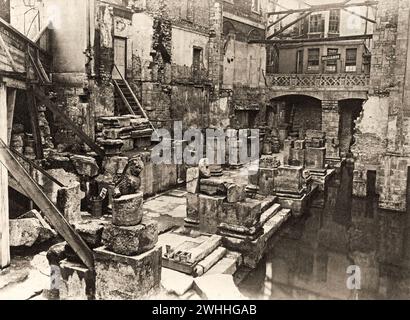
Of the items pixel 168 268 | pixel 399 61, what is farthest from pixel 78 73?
pixel 399 61

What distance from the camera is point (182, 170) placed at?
14.6 meters

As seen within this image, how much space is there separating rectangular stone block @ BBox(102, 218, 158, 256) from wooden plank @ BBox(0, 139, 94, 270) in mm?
366

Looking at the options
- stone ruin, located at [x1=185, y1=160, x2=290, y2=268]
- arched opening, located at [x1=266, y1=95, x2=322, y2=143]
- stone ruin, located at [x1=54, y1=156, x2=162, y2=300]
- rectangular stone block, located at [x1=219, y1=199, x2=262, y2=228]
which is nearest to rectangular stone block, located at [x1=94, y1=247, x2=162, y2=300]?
stone ruin, located at [x1=54, y1=156, x2=162, y2=300]

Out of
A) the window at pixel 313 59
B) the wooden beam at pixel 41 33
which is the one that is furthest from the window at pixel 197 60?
the window at pixel 313 59

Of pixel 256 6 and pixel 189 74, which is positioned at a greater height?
pixel 256 6

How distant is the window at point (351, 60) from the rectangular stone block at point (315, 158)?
1290cm

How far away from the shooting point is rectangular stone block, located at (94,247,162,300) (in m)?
5.39

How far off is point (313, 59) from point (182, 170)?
18639 mm

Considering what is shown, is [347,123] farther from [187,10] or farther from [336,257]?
[336,257]

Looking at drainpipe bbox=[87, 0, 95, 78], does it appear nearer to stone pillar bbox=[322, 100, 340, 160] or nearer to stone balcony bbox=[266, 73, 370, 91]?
stone pillar bbox=[322, 100, 340, 160]

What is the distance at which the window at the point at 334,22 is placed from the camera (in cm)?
3030

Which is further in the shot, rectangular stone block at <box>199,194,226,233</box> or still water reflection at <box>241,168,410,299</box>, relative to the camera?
rectangular stone block at <box>199,194,226,233</box>

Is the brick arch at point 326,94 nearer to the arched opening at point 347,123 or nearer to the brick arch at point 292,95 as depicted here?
the brick arch at point 292,95

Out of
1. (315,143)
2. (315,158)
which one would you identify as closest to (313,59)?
(315,143)
